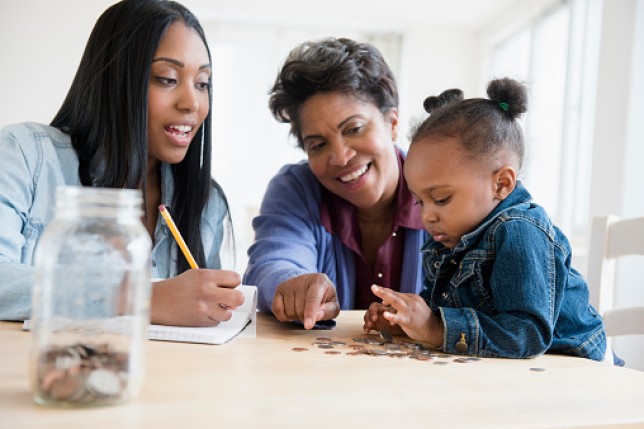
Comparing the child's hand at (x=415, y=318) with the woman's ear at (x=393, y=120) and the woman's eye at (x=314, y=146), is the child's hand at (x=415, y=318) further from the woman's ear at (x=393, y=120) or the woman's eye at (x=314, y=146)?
the woman's ear at (x=393, y=120)

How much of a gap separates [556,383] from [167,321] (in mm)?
621

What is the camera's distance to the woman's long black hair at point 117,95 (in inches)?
65.1

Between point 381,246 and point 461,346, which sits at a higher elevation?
point 381,246

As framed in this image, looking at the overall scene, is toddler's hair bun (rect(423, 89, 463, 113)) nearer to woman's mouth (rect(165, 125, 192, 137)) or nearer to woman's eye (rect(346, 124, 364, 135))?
woman's eye (rect(346, 124, 364, 135))

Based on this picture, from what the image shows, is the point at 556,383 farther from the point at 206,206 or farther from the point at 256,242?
the point at 206,206

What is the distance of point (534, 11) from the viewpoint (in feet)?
20.8

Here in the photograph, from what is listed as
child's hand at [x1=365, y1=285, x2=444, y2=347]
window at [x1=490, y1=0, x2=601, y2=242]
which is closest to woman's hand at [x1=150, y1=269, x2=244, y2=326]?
child's hand at [x1=365, y1=285, x2=444, y2=347]

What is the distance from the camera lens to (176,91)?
174 cm

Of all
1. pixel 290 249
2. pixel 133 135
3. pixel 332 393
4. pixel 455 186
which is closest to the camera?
pixel 332 393

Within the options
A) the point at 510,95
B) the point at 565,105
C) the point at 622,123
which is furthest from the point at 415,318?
the point at 565,105

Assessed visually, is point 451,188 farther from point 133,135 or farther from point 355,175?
point 133,135

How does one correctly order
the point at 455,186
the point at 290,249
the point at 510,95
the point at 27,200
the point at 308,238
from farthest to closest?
the point at 308,238, the point at 290,249, the point at 27,200, the point at 510,95, the point at 455,186

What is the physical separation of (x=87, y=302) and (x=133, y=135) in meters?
1.09

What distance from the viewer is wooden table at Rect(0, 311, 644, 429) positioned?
0.64 metres
